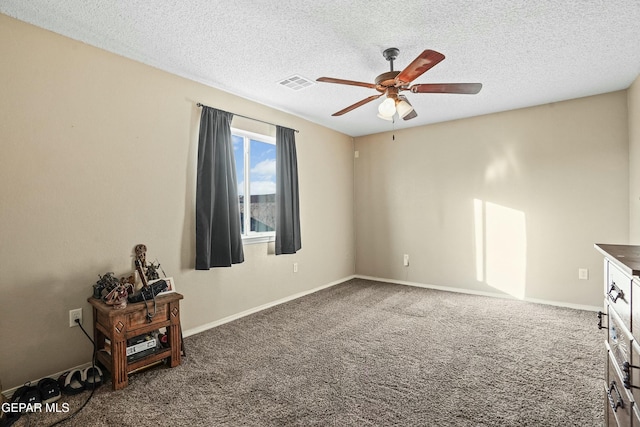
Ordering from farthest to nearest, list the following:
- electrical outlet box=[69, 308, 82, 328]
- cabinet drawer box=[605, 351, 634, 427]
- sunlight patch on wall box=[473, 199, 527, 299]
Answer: sunlight patch on wall box=[473, 199, 527, 299] < electrical outlet box=[69, 308, 82, 328] < cabinet drawer box=[605, 351, 634, 427]

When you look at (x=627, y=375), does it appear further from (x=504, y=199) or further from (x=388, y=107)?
(x=504, y=199)

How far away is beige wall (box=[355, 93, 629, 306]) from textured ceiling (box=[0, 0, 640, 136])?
60 cm

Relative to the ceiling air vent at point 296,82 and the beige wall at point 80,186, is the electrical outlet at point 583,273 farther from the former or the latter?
the beige wall at point 80,186

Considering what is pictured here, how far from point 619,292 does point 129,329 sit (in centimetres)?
265

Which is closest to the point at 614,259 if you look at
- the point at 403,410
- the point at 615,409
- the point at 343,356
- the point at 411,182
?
the point at 615,409

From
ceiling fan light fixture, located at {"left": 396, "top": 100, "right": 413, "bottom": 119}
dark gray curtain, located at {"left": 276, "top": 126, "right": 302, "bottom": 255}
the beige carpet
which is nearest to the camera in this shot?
the beige carpet

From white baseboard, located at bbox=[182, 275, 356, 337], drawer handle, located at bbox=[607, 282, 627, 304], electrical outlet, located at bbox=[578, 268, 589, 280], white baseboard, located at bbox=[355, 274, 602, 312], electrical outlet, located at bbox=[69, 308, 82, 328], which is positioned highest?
drawer handle, located at bbox=[607, 282, 627, 304]

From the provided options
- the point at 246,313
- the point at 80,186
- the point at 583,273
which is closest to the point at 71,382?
the point at 80,186

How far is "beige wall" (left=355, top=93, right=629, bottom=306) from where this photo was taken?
3598 millimetres

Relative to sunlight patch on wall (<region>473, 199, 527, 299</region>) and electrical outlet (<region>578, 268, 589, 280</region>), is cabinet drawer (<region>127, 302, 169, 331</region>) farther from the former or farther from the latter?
electrical outlet (<region>578, 268, 589, 280</region>)

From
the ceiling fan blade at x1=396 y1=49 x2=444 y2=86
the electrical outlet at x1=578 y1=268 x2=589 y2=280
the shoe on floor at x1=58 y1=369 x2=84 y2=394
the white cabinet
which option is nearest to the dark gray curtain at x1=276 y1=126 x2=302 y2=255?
the ceiling fan blade at x1=396 y1=49 x2=444 y2=86

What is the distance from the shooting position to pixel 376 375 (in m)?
2.24

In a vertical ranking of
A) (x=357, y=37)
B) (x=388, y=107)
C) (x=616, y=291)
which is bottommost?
(x=616, y=291)

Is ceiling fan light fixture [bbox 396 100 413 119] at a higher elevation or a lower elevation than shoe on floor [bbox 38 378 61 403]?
higher
